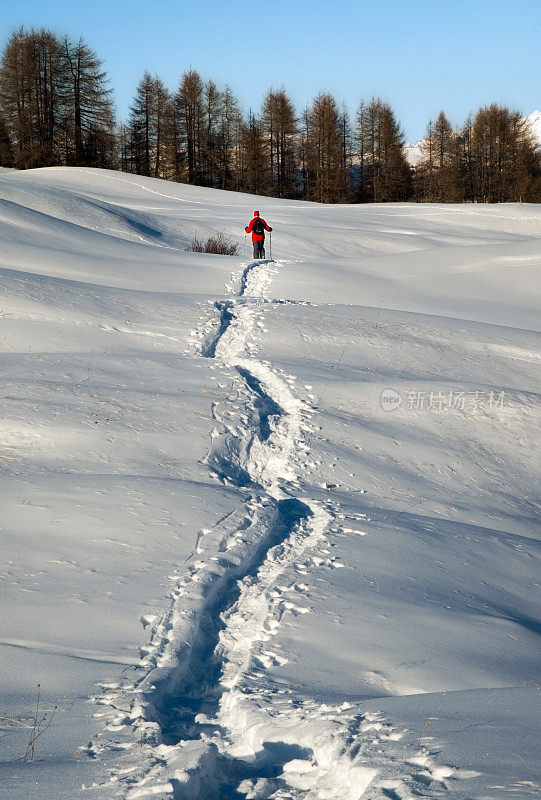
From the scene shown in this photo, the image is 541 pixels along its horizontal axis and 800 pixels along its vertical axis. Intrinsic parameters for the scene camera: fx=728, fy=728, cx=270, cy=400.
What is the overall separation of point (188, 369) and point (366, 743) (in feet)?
24.6

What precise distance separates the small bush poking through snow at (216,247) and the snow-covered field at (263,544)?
25.3 feet

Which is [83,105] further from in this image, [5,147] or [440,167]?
[440,167]

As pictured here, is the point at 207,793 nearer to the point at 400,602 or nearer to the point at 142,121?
the point at 400,602

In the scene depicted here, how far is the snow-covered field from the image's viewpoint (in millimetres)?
3283

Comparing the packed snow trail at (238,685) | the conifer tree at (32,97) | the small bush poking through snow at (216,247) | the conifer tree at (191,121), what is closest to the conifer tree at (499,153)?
the conifer tree at (191,121)

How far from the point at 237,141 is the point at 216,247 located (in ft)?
110

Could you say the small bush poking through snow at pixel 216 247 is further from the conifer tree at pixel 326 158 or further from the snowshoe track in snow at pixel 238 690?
the conifer tree at pixel 326 158

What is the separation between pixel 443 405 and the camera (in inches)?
400

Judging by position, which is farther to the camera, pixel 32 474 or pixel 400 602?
pixel 32 474

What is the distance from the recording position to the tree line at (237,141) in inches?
1933

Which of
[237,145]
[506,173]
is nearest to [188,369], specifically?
[237,145]

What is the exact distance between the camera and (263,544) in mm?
5934

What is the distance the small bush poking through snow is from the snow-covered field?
25.3 feet

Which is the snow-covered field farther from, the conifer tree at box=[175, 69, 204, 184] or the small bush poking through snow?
the conifer tree at box=[175, 69, 204, 184]
